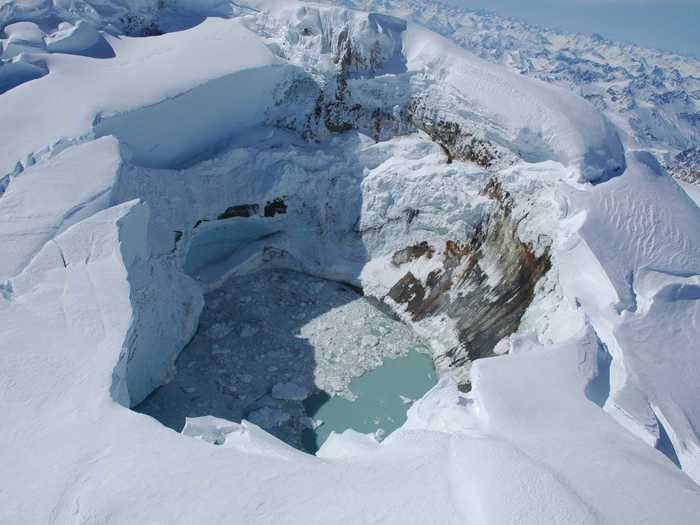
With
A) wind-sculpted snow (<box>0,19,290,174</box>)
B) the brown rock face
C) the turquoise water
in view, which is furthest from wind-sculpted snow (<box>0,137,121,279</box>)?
the brown rock face

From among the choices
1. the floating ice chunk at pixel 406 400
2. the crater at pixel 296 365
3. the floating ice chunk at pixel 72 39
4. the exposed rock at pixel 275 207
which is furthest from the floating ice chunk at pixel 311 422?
the floating ice chunk at pixel 72 39

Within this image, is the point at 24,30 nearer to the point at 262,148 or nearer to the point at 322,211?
the point at 262,148

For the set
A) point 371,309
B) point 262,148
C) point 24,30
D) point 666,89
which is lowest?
point 666,89

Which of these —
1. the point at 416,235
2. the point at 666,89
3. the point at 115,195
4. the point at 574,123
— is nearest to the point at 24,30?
the point at 115,195

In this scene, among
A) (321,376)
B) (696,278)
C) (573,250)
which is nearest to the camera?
(696,278)

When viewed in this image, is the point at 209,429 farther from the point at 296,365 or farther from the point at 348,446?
the point at 296,365

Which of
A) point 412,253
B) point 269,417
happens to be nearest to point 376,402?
point 269,417
